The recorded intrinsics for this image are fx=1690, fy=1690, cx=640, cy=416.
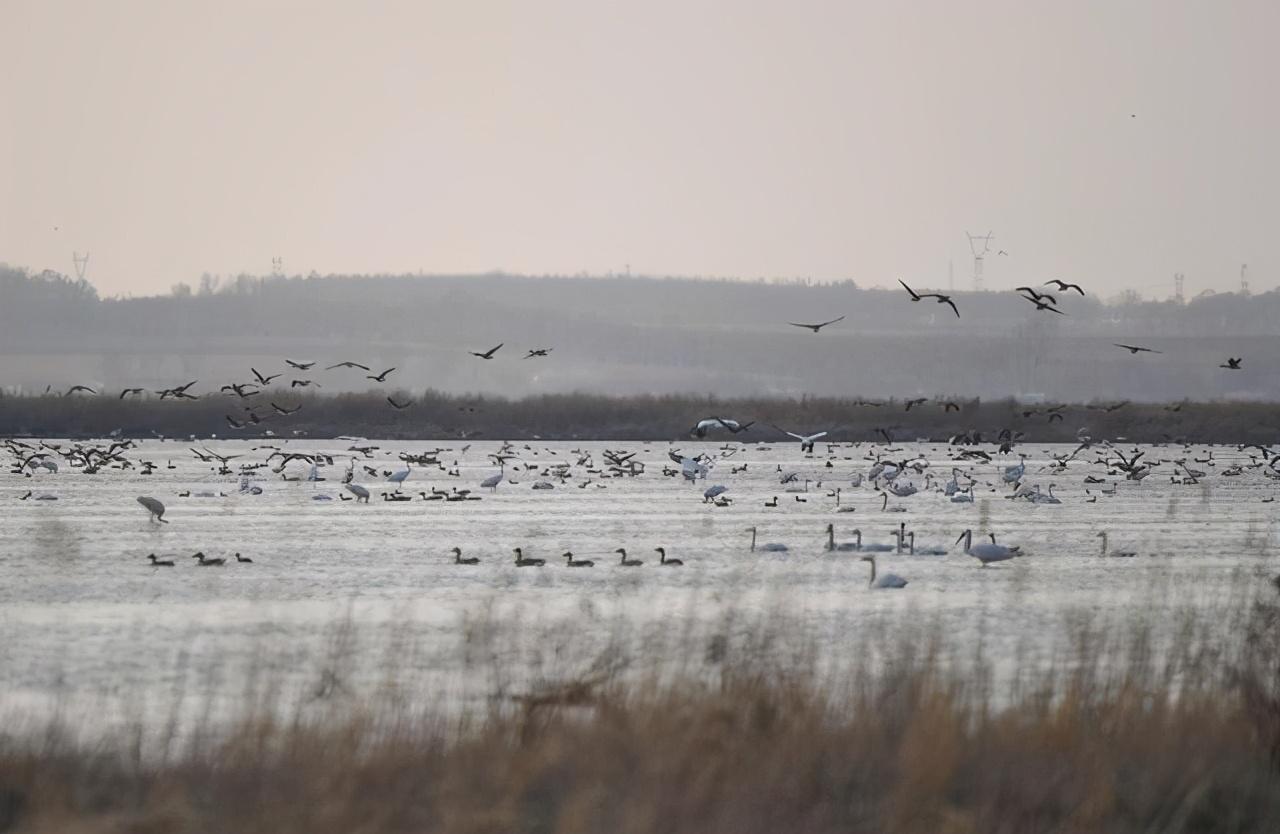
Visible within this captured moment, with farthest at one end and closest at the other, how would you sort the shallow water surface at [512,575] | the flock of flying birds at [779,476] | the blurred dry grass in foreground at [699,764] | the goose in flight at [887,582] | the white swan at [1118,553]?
the flock of flying birds at [779,476]
the white swan at [1118,553]
the goose in flight at [887,582]
the shallow water surface at [512,575]
the blurred dry grass in foreground at [699,764]

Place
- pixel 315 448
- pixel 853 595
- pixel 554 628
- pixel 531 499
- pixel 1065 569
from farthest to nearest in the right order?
pixel 315 448
pixel 531 499
pixel 1065 569
pixel 853 595
pixel 554 628

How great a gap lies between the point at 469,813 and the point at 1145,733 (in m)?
3.96

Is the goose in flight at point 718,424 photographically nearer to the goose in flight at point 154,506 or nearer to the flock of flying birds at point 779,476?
the flock of flying birds at point 779,476

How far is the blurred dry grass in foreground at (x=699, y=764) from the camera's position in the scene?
7914 mm

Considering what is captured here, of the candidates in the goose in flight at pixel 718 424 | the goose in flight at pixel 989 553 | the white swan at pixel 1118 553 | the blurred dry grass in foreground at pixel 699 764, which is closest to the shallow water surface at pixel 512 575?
the goose in flight at pixel 989 553

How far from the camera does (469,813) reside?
25.8ft

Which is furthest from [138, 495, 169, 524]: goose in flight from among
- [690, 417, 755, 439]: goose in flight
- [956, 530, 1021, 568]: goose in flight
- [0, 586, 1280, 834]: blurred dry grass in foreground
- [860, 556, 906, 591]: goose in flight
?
[0, 586, 1280, 834]: blurred dry grass in foreground

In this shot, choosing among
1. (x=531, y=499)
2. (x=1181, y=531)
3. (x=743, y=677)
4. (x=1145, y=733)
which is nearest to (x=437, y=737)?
(x=743, y=677)

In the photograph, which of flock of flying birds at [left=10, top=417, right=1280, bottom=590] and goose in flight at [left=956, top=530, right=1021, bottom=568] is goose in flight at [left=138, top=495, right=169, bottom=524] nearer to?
flock of flying birds at [left=10, top=417, right=1280, bottom=590]

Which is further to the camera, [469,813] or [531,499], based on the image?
[531,499]

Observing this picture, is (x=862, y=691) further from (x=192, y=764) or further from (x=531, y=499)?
(x=531, y=499)

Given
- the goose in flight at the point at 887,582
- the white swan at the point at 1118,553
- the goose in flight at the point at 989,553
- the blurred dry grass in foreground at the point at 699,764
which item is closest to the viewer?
the blurred dry grass in foreground at the point at 699,764

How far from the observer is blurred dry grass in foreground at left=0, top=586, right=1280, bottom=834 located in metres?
7.91

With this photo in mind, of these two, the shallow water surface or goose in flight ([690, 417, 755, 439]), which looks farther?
goose in flight ([690, 417, 755, 439])
